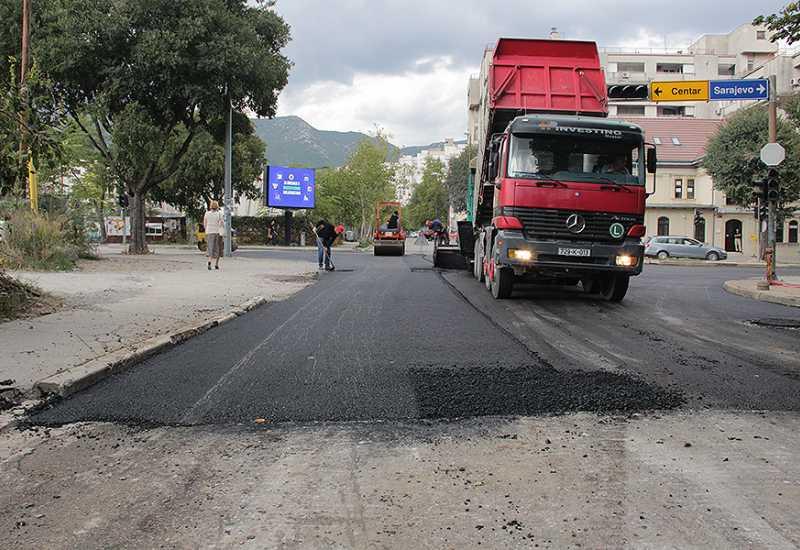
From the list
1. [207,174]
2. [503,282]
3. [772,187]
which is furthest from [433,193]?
[503,282]

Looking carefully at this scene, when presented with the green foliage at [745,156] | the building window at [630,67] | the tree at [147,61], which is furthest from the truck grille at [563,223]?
the building window at [630,67]

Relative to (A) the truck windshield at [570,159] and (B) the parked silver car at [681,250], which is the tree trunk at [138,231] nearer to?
(A) the truck windshield at [570,159]

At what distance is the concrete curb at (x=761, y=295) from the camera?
1362 centimetres

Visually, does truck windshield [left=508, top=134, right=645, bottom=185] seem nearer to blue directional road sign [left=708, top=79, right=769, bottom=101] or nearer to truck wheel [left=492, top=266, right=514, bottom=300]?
truck wheel [left=492, top=266, right=514, bottom=300]

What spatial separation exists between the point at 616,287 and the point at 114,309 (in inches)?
333

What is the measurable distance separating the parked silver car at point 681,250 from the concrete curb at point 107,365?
36084 millimetres

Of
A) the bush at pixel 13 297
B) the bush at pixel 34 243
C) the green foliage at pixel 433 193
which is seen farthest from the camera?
the green foliage at pixel 433 193

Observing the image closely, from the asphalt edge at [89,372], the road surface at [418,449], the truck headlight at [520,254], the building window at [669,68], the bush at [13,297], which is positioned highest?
the building window at [669,68]

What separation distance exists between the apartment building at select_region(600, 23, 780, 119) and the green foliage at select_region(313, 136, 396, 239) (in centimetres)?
2592

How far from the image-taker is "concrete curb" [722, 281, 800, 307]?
44.7 feet

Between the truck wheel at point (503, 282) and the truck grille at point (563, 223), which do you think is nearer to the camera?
the truck grille at point (563, 223)

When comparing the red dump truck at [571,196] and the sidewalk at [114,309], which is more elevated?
the red dump truck at [571,196]

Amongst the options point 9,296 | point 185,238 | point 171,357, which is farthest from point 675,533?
point 185,238

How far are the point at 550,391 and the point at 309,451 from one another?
2.16 m
